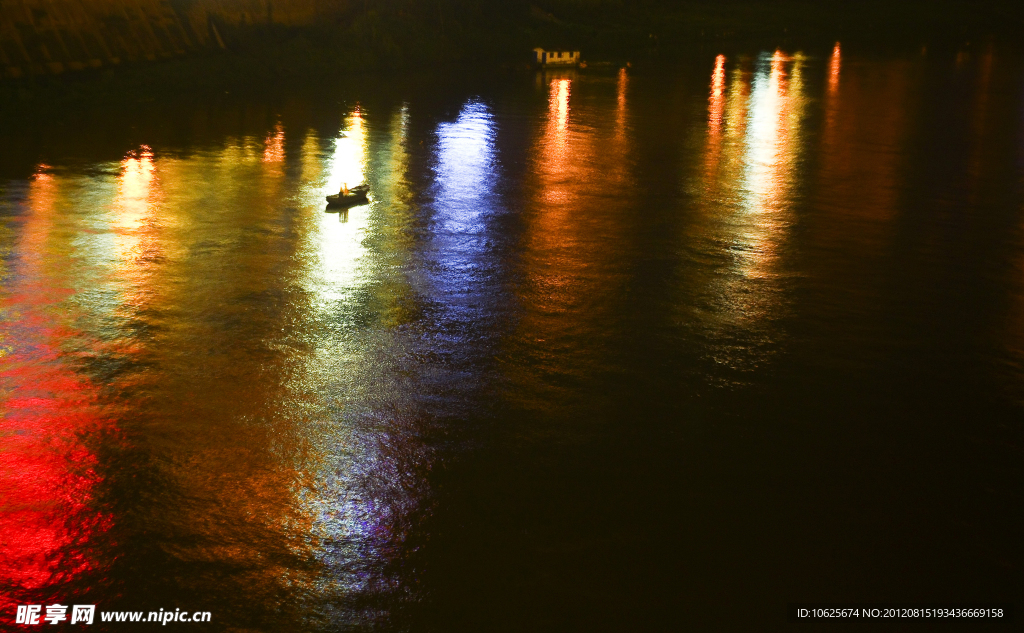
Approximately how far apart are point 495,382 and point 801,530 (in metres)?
3.10

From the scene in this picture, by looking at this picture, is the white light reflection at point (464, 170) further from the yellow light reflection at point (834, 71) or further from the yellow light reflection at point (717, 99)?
the yellow light reflection at point (834, 71)

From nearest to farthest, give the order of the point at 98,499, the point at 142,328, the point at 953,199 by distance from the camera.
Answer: the point at 98,499, the point at 142,328, the point at 953,199

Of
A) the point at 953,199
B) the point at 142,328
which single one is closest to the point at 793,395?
the point at 142,328

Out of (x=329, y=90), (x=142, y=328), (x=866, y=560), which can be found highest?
(x=329, y=90)

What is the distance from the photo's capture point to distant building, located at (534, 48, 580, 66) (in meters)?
37.1

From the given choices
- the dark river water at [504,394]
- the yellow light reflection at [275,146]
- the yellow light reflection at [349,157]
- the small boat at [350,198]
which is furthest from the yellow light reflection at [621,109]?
the small boat at [350,198]

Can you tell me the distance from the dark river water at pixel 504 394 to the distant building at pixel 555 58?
72.0 ft

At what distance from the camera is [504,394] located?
7816 millimetres

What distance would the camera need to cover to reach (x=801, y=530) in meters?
6.05

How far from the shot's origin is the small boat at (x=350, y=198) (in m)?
13.9

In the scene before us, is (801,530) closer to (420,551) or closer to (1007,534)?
(1007,534)

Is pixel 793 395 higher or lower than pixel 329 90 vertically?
lower

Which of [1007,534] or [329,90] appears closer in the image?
[1007,534]

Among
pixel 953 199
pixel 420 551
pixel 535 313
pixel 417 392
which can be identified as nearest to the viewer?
pixel 420 551
